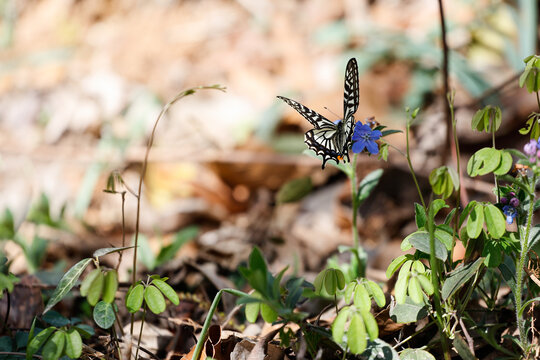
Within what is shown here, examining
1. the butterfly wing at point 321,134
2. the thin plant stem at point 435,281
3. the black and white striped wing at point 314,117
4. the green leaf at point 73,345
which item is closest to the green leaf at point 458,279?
the thin plant stem at point 435,281

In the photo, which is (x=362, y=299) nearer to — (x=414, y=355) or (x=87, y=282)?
(x=414, y=355)

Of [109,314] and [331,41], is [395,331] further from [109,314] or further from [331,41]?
[331,41]

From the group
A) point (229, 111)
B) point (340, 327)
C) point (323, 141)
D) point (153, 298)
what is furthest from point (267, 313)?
point (229, 111)

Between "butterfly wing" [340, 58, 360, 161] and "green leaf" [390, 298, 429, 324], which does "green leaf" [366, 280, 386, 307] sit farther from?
"butterfly wing" [340, 58, 360, 161]

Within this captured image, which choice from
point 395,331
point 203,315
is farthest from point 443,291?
point 203,315

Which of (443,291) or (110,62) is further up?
(110,62)

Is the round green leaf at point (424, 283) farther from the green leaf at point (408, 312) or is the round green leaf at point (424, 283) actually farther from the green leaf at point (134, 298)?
the green leaf at point (134, 298)
